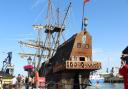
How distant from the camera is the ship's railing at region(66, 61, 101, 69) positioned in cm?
5075

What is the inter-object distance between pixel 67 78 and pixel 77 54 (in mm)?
4074

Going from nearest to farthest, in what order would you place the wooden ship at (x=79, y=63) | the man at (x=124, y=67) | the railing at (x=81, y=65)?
the man at (x=124, y=67)
the railing at (x=81, y=65)
the wooden ship at (x=79, y=63)

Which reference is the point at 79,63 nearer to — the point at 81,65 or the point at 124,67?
the point at 81,65

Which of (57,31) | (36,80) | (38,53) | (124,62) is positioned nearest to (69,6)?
(57,31)

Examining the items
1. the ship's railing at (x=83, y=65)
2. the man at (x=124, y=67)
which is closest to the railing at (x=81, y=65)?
the ship's railing at (x=83, y=65)

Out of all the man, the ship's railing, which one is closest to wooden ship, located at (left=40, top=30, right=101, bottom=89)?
the ship's railing

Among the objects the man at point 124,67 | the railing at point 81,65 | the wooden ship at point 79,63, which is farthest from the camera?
the wooden ship at point 79,63

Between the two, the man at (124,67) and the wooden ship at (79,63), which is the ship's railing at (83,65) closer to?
the wooden ship at (79,63)

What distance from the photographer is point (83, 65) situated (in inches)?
2029

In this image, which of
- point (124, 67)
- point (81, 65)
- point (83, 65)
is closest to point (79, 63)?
point (81, 65)

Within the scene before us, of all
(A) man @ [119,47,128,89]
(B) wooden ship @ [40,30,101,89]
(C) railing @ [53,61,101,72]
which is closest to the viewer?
(A) man @ [119,47,128,89]

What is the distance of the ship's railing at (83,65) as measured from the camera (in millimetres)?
50750

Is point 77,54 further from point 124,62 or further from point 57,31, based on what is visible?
point 124,62

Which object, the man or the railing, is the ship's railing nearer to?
the railing
